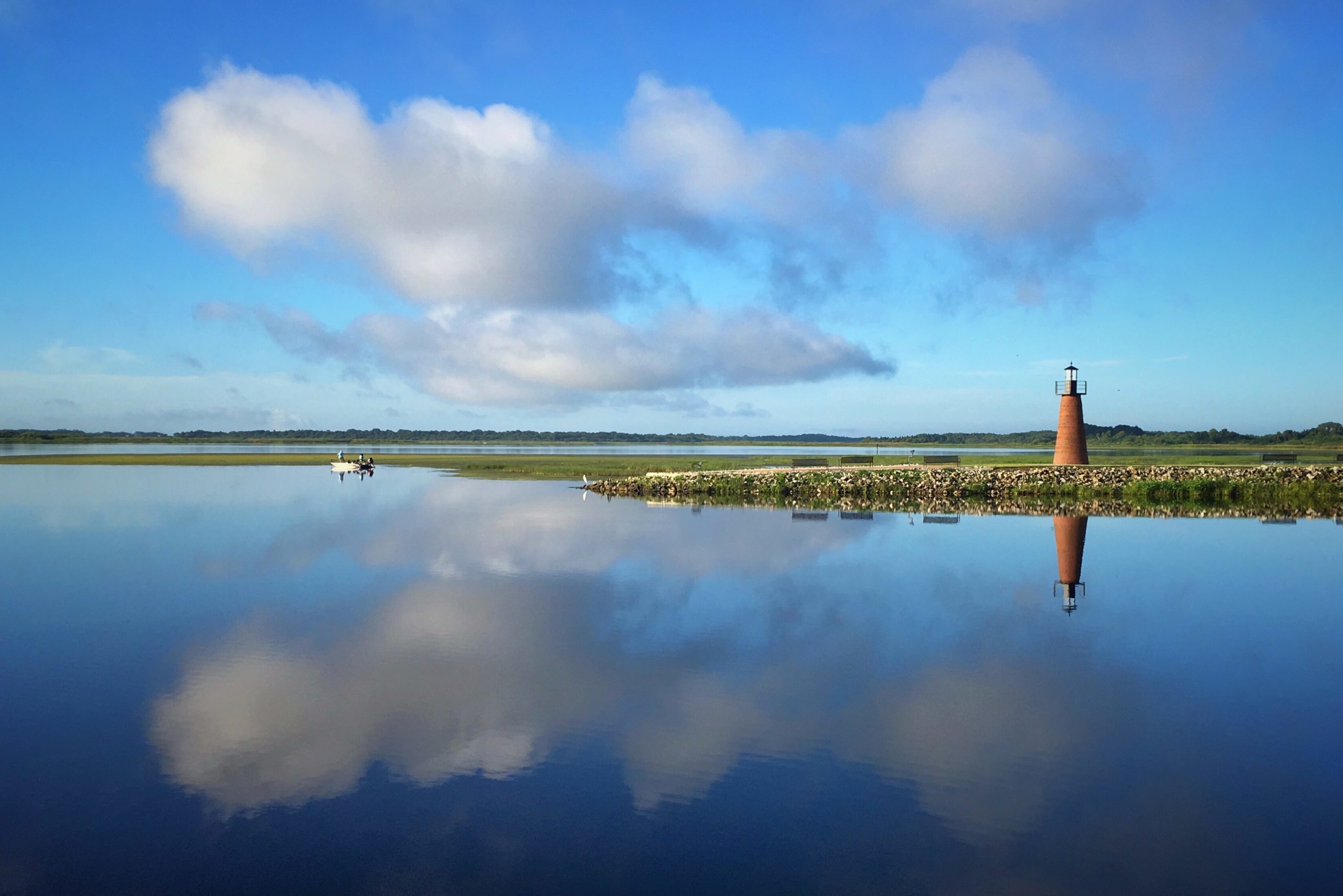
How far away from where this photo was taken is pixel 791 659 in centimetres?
1498

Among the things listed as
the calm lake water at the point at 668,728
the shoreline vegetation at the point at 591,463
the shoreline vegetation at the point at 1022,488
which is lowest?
the calm lake water at the point at 668,728

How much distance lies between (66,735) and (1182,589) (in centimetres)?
2256

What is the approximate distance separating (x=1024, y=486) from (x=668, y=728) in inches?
1679

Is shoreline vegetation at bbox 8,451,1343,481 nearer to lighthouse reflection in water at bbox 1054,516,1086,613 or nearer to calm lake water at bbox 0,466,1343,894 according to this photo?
lighthouse reflection in water at bbox 1054,516,1086,613

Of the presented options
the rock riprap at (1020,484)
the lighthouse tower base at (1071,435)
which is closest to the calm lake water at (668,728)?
the rock riprap at (1020,484)

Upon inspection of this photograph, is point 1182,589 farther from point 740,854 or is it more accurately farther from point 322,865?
point 322,865

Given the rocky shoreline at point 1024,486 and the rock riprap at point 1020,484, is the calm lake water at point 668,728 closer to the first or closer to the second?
the rocky shoreline at point 1024,486

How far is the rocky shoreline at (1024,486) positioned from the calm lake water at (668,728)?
23.1m

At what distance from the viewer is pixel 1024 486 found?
163 feet

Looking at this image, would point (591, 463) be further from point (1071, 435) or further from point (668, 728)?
point (668, 728)

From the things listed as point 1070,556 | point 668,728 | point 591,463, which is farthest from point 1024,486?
point 591,463

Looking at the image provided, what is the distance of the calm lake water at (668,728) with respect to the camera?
26.8ft

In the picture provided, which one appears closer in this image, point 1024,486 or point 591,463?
point 1024,486

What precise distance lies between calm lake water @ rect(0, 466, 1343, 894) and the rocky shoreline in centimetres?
2310
